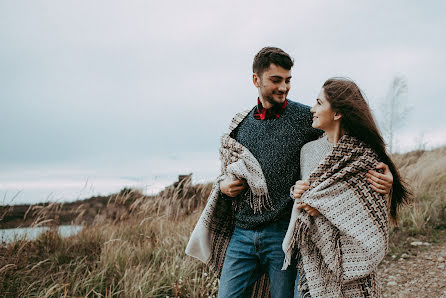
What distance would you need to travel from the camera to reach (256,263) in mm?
2568

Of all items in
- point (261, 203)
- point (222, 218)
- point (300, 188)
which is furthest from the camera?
point (222, 218)

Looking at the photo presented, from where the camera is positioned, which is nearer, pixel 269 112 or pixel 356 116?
pixel 356 116

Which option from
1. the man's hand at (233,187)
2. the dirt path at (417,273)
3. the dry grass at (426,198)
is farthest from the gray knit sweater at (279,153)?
the dry grass at (426,198)

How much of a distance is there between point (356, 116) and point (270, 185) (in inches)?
27.9

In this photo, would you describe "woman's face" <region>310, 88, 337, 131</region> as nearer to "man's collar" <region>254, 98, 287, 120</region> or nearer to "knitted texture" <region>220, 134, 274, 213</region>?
"man's collar" <region>254, 98, 287, 120</region>

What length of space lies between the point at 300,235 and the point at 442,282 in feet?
10.4

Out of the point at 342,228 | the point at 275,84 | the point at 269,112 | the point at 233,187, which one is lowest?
the point at 342,228

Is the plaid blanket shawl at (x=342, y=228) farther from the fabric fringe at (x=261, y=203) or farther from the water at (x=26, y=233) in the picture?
the water at (x=26, y=233)

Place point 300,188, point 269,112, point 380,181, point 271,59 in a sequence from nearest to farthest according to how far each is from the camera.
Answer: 1. point 380,181
2. point 300,188
3. point 271,59
4. point 269,112

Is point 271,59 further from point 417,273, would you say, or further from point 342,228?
point 417,273

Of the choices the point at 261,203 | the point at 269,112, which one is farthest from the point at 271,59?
the point at 261,203

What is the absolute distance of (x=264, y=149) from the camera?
2.60m

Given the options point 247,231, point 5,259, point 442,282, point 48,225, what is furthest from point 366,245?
point 48,225

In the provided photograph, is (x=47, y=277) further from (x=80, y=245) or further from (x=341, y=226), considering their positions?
(x=341, y=226)
